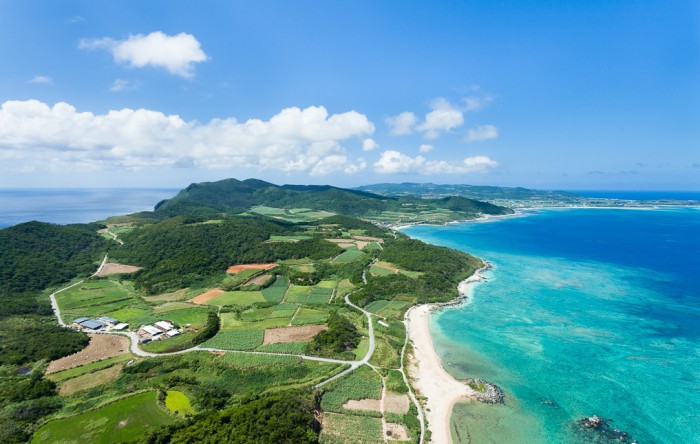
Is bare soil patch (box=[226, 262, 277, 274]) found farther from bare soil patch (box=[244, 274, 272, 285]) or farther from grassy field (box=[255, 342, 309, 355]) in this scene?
grassy field (box=[255, 342, 309, 355])

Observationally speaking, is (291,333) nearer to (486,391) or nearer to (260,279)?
(486,391)

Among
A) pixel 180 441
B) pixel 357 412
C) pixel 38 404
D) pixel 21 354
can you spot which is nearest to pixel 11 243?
pixel 21 354

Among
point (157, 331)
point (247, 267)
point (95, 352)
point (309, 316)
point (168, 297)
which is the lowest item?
point (168, 297)

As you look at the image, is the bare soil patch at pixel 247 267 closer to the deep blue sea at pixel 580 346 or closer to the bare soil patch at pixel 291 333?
the bare soil patch at pixel 291 333

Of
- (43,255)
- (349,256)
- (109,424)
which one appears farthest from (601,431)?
(43,255)

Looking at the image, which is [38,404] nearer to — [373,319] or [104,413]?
[104,413]
